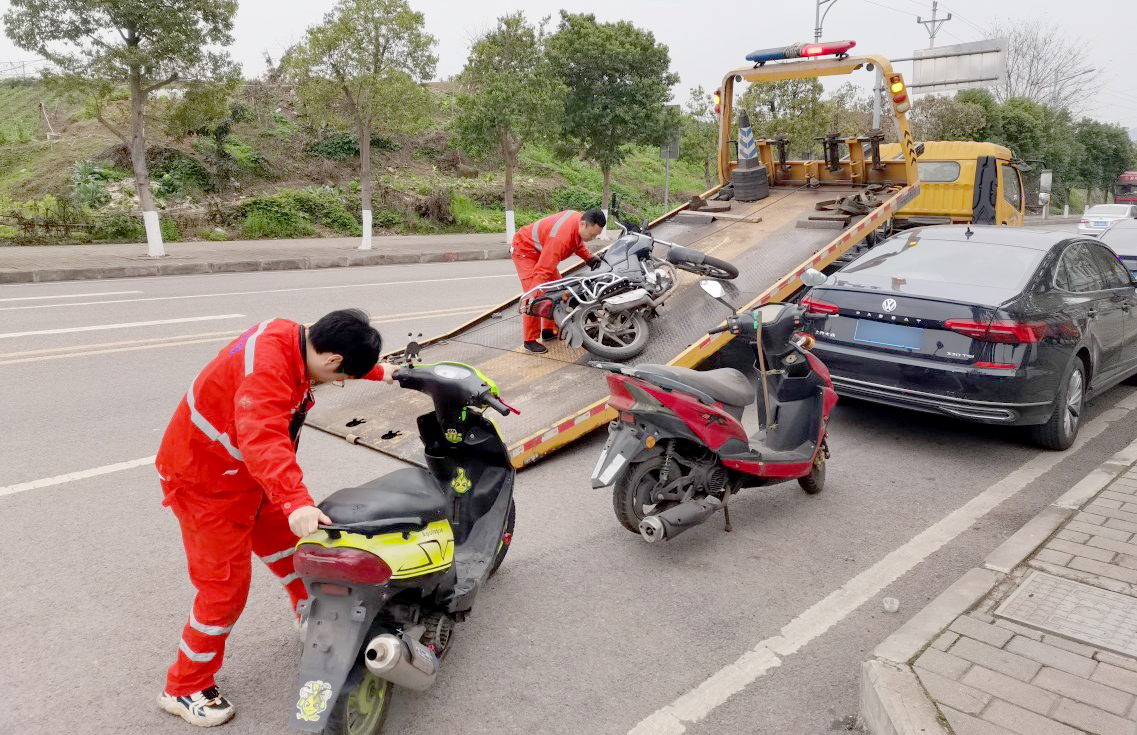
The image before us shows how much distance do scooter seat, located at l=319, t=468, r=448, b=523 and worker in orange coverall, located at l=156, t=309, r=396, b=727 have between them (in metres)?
0.20

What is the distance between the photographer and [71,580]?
12.6 feet

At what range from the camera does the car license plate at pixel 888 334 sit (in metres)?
5.59

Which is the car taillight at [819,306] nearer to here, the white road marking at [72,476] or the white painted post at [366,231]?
the white road marking at [72,476]

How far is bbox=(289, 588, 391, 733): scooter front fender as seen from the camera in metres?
2.45

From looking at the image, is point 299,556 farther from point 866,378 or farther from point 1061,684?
point 866,378

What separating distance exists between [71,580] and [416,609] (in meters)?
1.95

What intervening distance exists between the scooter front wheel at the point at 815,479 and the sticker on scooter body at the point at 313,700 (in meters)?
3.22

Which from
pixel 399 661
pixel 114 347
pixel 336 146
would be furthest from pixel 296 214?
pixel 399 661

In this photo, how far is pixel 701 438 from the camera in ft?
14.0

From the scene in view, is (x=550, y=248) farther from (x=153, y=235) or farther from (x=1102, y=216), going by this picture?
(x=1102, y=216)

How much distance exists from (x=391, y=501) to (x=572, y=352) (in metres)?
4.06

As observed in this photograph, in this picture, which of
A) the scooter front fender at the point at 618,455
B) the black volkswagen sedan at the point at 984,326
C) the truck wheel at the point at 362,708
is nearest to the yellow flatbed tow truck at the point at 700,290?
the black volkswagen sedan at the point at 984,326

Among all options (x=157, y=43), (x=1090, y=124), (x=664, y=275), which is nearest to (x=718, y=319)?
(x=664, y=275)

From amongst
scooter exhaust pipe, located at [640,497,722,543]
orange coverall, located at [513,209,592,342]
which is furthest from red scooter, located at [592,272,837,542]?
orange coverall, located at [513,209,592,342]
